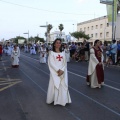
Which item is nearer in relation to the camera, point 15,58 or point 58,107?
point 58,107

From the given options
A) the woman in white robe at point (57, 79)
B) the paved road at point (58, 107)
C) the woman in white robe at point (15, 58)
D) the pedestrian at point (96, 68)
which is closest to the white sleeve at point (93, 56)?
the pedestrian at point (96, 68)

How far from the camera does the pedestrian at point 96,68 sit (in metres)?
10.4

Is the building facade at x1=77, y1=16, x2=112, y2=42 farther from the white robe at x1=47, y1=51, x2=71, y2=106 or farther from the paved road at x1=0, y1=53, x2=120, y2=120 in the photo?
the white robe at x1=47, y1=51, x2=71, y2=106

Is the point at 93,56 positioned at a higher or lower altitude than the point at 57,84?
higher

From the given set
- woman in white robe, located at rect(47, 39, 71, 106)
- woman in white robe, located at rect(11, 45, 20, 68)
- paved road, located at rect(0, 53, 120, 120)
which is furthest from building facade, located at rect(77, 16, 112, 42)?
woman in white robe, located at rect(47, 39, 71, 106)

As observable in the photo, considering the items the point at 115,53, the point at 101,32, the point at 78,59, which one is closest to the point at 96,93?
the point at 115,53

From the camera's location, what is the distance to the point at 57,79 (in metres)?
7.31

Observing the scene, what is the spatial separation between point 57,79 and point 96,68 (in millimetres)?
3512

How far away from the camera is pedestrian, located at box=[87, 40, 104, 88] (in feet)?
34.3

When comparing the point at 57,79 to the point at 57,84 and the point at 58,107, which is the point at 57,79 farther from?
the point at 58,107

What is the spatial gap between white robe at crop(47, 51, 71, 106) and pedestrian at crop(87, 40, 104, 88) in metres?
3.24

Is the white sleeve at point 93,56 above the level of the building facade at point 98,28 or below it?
below

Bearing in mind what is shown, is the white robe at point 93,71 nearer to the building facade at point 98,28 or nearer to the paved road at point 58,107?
the paved road at point 58,107

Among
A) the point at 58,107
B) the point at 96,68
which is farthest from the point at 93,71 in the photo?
the point at 58,107
